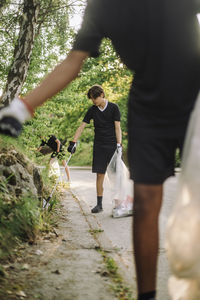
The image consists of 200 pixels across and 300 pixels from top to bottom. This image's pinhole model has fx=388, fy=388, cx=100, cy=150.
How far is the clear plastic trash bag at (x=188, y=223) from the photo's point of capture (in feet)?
5.37

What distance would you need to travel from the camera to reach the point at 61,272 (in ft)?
9.17

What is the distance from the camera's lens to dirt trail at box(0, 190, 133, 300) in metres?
2.39

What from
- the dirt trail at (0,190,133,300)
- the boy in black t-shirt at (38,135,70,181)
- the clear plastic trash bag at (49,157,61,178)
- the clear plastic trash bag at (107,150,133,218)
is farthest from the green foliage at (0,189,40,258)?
the boy in black t-shirt at (38,135,70,181)

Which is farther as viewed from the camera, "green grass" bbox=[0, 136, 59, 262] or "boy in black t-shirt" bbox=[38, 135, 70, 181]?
"boy in black t-shirt" bbox=[38, 135, 70, 181]

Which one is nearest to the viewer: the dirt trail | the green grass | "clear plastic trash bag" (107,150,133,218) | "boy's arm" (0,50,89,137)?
"boy's arm" (0,50,89,137)

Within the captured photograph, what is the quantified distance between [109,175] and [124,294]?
3484mm

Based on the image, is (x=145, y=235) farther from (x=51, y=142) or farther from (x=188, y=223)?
Result: (x=51, y=142)

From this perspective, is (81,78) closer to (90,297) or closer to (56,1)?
(56,1)

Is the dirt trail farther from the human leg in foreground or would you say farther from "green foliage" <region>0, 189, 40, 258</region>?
the human leg in foreground

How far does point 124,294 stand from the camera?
243cm

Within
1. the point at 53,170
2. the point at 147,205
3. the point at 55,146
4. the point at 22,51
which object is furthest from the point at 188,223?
the point at 55,146

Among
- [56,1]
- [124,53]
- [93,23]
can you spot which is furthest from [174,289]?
[56,1]

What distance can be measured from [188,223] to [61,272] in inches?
56.4

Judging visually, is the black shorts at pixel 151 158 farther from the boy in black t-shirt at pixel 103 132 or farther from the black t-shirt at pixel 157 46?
the boy in black t-shirt at pixel 103 132
